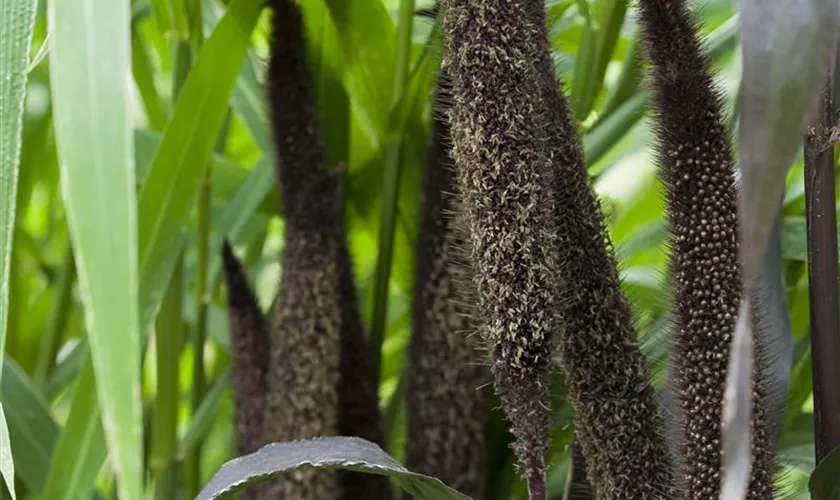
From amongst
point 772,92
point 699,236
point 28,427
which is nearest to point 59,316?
point 28,427

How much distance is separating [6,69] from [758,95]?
0.30 metres

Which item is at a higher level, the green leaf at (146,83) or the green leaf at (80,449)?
the green leaf at (146,83)

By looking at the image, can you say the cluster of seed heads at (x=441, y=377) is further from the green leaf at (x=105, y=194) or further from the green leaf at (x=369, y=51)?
the green leaf at (x=105, y=194)

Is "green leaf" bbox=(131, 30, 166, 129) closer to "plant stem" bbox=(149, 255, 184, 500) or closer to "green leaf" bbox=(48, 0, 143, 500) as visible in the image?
"plant stem" bbox=(149, 255, 184, 500)

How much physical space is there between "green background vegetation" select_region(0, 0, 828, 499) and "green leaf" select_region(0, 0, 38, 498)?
0.16 ft

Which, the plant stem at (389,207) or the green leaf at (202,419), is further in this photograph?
the green leaf at (202,419)

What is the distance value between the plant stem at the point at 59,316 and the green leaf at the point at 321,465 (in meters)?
0.53

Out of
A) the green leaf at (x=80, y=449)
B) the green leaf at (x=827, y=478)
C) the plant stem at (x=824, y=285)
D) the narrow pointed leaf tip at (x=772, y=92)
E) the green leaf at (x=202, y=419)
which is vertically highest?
the narrow pointed leaf tip at (x=772, y=92)

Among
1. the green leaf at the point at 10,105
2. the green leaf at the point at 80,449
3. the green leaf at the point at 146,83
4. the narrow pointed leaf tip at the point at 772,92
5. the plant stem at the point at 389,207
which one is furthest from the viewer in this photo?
the green leaf at the point at 146,83

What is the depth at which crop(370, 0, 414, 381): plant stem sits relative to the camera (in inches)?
29.0

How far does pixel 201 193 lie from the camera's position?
0.87 m

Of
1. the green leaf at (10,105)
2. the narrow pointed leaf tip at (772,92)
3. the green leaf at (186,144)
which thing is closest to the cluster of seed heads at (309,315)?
the green leaf at (186,144)

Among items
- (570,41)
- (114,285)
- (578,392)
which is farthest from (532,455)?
(570,41)

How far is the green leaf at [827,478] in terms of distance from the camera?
1.42ft
